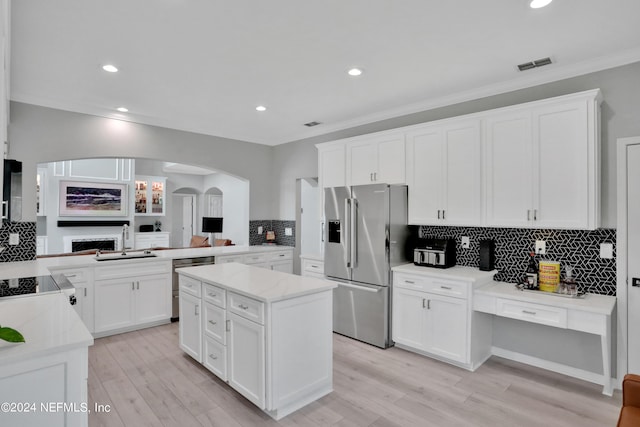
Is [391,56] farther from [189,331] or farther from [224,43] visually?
[189,331]

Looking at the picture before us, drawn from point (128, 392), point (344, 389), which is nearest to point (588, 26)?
point (344, 389)

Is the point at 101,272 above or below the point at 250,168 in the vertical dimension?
below

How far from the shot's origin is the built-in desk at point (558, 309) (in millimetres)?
2602

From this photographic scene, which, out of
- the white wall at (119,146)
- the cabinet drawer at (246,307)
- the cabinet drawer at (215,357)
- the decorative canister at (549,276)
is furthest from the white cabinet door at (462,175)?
the white wall at (119,146)

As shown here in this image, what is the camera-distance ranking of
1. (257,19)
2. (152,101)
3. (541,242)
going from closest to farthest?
1. (257,19)
2. (541,242)
3. (152,101)

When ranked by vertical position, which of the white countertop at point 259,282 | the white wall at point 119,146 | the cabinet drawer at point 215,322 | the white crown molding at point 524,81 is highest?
the white crown molding at point 524,81

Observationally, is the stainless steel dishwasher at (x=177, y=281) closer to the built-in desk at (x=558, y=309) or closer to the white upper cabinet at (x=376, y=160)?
the white upper cabinet at (x=376, y=160)

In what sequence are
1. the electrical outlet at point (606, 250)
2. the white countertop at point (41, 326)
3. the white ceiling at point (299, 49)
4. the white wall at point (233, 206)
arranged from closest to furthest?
the white countertop at point (41, 326) < the white ceiling at point (299, 49) < the electrical outlet at point (606, 250) < the white wall at point (233, 206)

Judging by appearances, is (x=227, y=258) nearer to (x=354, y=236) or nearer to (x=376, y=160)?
(x=354, y=236)

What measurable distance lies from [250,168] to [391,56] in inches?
140

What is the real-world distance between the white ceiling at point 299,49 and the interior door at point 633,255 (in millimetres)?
887

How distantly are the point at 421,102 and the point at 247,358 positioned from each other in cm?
333

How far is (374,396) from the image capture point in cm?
274

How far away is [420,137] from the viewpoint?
3799 mm
